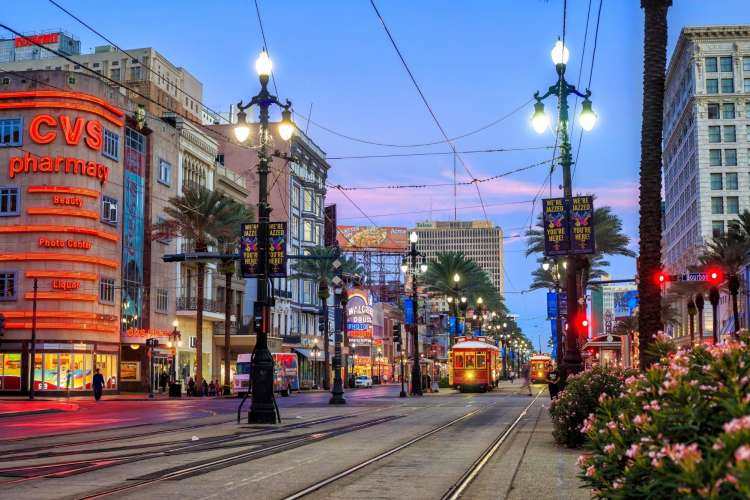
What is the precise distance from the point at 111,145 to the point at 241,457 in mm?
46756

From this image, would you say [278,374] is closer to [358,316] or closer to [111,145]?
[111,145]

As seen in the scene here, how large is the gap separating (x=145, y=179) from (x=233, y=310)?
67.2 ft

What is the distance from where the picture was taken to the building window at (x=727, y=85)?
109 m

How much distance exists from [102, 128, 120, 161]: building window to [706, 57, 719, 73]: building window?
7818 centimetres

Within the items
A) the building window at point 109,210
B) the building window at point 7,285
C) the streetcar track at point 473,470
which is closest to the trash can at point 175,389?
the building window at point 7,285

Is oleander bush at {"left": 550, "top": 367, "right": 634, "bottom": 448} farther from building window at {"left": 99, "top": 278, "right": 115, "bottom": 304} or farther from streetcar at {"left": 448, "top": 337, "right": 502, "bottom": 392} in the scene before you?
streetcar at {"left": 448, "top": 337, "right": 502, "bottom": 392}

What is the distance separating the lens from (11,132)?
55.7m

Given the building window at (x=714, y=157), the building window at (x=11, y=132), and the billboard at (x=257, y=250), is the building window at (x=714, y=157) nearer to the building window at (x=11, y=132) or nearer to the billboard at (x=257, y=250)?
the building window at (x=11, y=132)

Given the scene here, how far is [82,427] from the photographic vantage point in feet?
88.1

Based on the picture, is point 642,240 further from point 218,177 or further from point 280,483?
point 218,177

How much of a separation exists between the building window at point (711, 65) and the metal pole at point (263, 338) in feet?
316

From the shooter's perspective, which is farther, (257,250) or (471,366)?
(471,366)

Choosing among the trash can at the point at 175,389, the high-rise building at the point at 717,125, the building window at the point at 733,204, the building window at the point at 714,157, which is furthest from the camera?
the building window at the point at 714,157

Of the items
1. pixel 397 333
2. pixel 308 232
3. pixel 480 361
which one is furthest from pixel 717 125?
pixel 397 333
